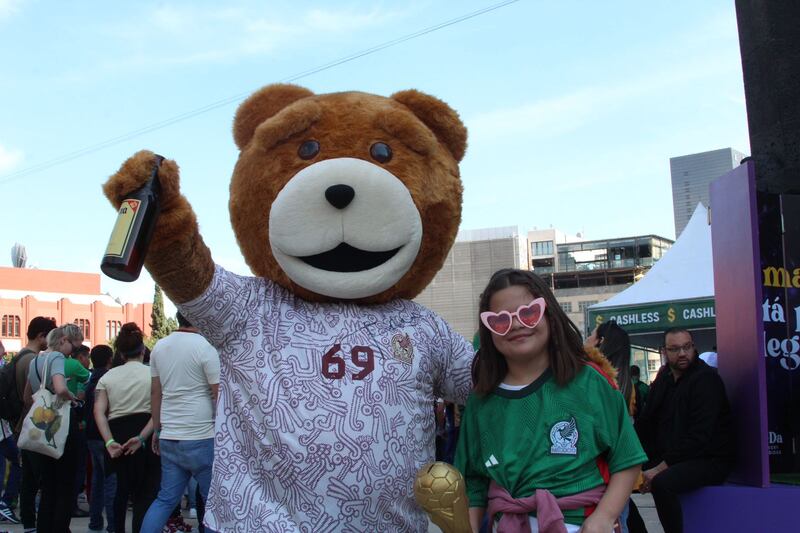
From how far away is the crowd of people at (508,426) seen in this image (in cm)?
226

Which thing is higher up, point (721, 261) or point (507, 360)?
point (721, 261)

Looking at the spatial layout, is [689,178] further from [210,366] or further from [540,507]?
[540,507]

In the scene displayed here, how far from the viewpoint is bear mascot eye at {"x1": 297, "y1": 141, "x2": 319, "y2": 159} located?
2.74 m

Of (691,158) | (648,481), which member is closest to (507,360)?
(648,481)

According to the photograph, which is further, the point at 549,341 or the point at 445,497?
the point at 549,341

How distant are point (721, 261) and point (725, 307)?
8.4 inches

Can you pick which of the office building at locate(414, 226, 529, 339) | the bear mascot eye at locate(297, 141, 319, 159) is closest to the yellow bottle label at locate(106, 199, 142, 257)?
the bear mascot eye at locate(297, 141, 319, 159)

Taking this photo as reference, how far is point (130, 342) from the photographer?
5.62 metres

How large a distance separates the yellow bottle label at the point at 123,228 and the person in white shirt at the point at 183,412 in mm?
2716

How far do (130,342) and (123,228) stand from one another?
3.78 m

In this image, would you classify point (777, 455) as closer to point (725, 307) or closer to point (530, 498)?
point (725, 307)

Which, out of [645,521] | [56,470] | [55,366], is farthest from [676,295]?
[56,470]

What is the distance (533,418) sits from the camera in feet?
7.55

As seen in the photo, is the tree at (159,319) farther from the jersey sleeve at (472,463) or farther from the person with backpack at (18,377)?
the jersey sleeve at (472,463)
